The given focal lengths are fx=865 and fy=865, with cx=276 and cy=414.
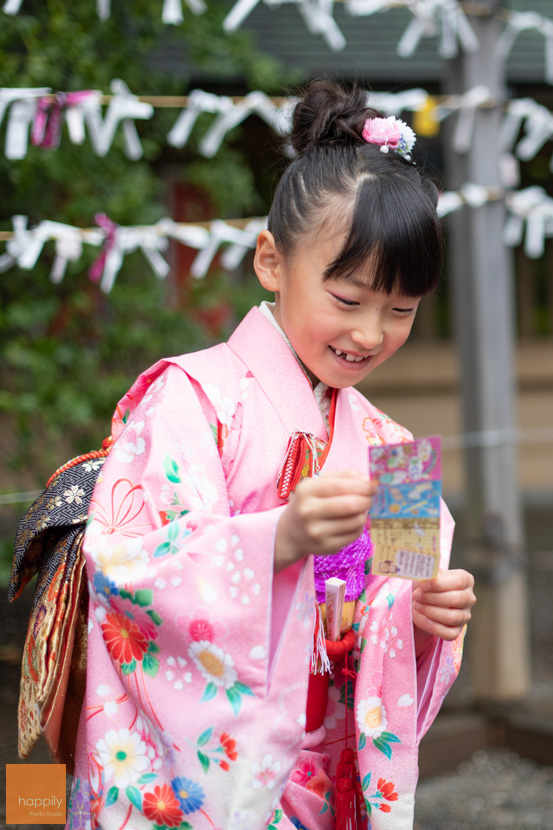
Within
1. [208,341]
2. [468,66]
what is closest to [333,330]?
[468,66]

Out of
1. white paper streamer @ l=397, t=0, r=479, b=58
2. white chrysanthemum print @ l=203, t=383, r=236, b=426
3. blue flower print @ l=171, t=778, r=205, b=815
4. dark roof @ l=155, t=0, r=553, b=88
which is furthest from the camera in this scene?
dark roof @ l=155, t=0, r=553, b=88

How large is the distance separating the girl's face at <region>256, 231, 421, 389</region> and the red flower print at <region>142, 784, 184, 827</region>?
72 cm

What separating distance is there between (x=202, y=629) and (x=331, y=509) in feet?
0.90

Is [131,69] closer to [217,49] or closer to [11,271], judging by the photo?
[217,49]

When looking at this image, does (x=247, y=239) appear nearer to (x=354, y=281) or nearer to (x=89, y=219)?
(x=89, y=219)

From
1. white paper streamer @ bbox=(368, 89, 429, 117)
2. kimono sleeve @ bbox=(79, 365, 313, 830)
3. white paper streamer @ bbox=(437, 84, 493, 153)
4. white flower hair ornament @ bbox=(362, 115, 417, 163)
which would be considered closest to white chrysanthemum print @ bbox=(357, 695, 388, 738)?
kimono sleeve @ bbox=(79, 365, 313, 830)

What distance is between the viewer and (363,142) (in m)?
1.57

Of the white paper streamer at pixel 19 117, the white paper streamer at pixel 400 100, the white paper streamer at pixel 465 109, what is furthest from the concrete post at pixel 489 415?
the white paper streamer at pixel 19 117

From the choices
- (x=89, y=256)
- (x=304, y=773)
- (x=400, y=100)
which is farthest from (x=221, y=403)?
(x=89, y=256)

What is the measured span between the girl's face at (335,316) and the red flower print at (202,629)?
510mm

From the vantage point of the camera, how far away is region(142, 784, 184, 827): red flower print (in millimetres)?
1290

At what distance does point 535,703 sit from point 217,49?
10.5ft

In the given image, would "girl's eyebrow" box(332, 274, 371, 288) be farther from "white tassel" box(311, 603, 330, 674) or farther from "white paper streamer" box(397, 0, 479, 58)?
"white paper streamer" box(397, 0, 479, 58)

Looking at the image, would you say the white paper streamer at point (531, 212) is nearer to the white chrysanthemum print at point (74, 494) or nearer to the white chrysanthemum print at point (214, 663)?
the white chrysanthemum print at point (74, 494)
